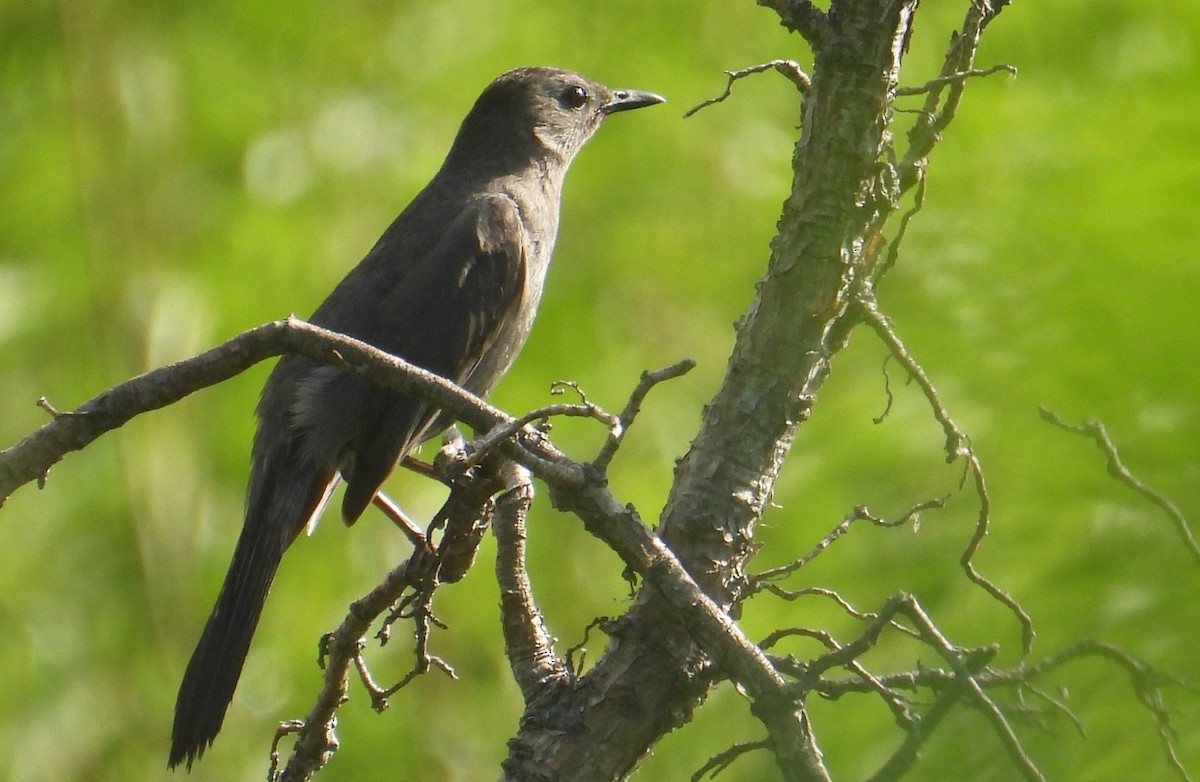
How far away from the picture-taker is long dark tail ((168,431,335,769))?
10.6 ft

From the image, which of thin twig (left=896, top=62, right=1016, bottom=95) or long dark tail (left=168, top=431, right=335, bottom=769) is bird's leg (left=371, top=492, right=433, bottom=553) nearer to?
long dark tail (left=168, top=431, right=335, bottom=769)

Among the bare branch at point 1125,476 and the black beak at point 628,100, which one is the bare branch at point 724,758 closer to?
the bare branch at point 1125,476

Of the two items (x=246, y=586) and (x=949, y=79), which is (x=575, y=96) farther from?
(x=949, y=79)

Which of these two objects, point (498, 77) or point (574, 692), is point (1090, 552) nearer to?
point (574, 692)

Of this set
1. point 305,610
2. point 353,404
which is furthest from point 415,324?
point 305,610

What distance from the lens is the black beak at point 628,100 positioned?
15.5 feet

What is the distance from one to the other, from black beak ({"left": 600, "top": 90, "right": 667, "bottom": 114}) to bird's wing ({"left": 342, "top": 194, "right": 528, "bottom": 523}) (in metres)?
0.70

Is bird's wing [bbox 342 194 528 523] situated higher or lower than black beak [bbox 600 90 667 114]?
lower

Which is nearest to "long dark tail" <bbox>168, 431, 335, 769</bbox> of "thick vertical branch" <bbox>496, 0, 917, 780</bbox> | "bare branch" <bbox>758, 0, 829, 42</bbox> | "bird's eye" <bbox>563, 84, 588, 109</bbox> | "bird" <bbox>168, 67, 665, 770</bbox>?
"bird" <bbox>168, 67, 665, 770</bbox>

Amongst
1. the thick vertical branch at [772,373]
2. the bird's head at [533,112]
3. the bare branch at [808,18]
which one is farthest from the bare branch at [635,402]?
the bird's head at [533,112]

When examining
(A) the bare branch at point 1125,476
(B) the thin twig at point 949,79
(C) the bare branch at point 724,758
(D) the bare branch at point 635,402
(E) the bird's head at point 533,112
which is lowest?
(A) the bare branch at point 1125,476

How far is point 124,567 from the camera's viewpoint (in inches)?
161

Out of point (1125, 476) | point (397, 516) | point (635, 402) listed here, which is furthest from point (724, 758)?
point (397, 516)

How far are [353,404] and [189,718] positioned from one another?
3.43 feet
